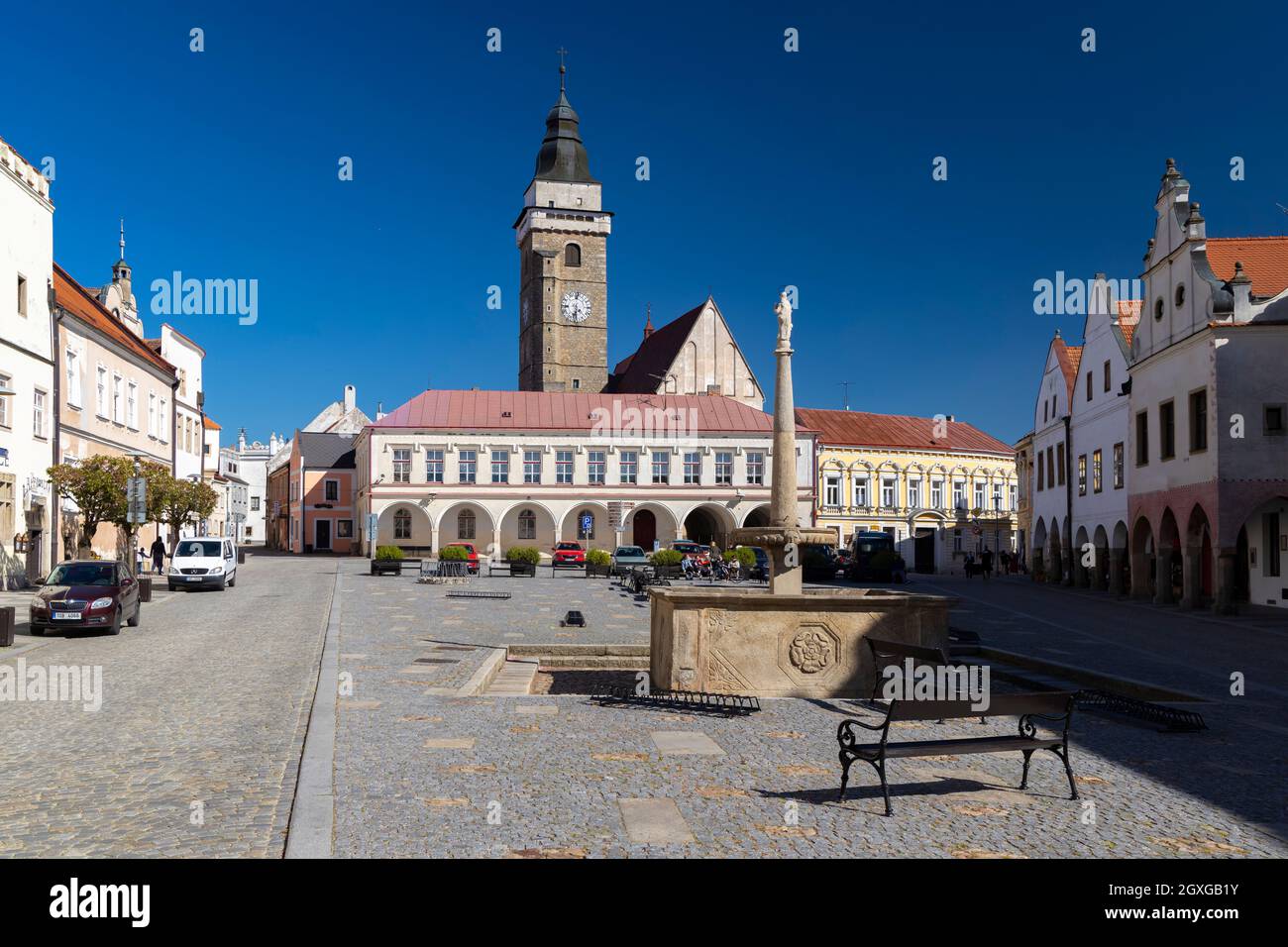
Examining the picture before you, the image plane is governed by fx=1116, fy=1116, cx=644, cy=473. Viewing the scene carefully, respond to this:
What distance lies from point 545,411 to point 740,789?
64887mm

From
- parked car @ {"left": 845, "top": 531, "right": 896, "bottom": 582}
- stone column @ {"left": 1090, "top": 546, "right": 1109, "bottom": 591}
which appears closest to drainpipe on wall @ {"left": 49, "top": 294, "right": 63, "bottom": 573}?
parked car @ {"left": 845, "top": 531, "right": 896, "bottom": 582}

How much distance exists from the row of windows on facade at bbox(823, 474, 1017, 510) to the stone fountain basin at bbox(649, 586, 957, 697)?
6302cm

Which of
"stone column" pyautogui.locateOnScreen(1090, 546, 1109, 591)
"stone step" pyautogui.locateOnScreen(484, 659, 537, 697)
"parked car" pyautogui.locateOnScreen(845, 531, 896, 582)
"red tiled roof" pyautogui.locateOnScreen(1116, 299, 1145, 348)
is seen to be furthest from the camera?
"parked car" pyautogui.locateOnScreen(845, 531, 896, 582)

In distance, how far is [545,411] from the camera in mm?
72500

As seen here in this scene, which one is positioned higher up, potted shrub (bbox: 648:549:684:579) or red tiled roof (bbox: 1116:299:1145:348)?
red tiled roof (bbox: 1116:299:1145:348)

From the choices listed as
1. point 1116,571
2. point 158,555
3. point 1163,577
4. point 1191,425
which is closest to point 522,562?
point 158,555

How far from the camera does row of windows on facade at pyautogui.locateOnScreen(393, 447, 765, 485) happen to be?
69.6m

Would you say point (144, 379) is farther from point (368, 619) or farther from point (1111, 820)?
point (1111, 820)

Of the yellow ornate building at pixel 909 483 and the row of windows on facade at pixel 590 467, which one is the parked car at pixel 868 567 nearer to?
the row of windows on facade at pixel 590 467

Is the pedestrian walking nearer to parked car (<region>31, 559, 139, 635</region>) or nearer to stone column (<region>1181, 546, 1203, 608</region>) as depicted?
parked car (<region>31, 559, 139, 635</region>)

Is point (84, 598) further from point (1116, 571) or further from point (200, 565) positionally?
point (1116, 571)

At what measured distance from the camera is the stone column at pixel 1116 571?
125 ft

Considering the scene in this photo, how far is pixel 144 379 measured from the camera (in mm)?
44125

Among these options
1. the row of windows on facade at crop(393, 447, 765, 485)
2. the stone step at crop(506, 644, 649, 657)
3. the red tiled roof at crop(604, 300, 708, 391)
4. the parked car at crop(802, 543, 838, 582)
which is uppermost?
the red tiled roof at crop(604, 300, 708, 391)
